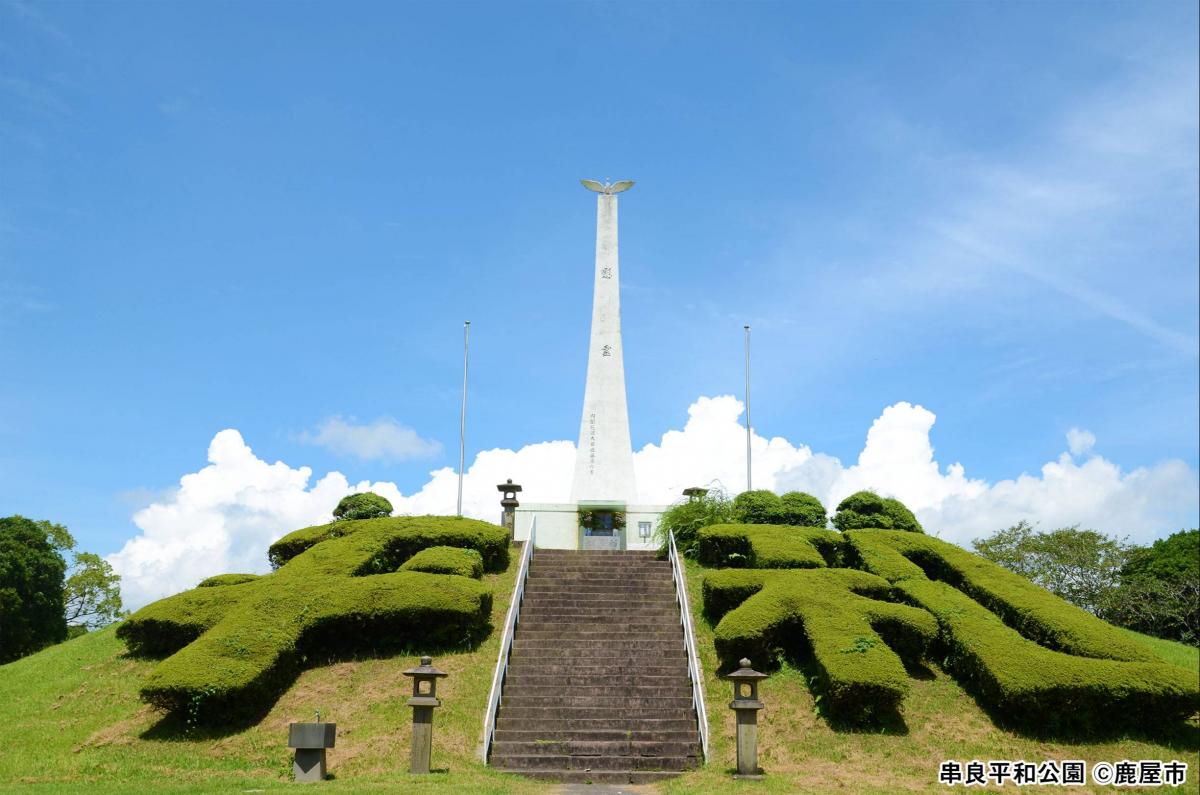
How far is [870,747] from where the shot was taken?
15414 millimetres

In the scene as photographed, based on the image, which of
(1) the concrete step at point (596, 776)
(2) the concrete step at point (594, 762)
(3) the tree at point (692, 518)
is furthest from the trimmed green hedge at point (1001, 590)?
(1) the concrete step at point (596, 776)

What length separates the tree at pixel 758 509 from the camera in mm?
25719

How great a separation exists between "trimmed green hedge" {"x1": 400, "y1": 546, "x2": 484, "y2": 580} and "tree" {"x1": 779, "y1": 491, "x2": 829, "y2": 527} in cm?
856

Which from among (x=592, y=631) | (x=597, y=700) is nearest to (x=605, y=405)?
(x=592, y=631)

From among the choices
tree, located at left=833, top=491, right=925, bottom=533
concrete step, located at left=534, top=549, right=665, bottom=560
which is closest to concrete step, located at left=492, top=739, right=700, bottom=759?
concrete step, located at left=534, top=549, right=665, bottom=560

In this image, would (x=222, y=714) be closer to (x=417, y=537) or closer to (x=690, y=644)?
(x=417, y=537)

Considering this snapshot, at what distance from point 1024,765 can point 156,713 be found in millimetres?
14562

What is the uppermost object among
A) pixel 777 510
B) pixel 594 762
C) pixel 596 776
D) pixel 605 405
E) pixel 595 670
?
pixel 605 405

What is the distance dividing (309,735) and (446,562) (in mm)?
6985

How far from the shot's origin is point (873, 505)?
2598cm

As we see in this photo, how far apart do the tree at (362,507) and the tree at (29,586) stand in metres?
16.8

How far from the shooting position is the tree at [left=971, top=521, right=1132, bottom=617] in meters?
36.2

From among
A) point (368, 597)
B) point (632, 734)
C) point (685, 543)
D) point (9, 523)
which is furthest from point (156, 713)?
point (9, 523)

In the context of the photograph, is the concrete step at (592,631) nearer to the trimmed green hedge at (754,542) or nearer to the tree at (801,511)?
the trimmed green hedge at (754,542)
